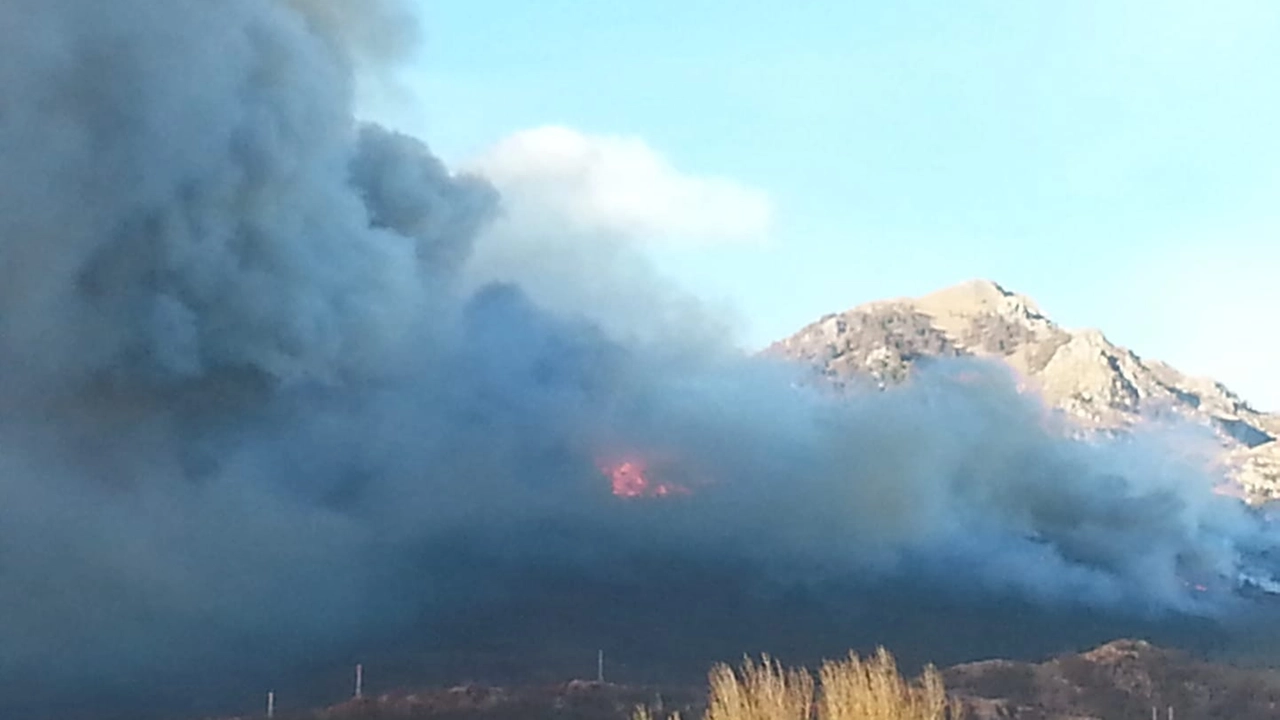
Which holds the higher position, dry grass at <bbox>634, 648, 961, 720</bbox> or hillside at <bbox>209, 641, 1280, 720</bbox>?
hillside at <bbox>209, 641, 1280, 720</bbox>

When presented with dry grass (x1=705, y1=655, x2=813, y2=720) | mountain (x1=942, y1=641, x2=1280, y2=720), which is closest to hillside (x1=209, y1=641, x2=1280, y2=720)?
mountain (x1=942, y1=641, x2=1280, y2=720)

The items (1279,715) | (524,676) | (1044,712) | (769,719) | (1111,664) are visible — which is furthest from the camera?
(524,676)

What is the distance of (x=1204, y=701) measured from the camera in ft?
362

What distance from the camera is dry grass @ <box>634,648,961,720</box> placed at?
127 feet

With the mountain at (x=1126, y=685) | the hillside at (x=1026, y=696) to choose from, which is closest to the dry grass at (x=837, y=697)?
the hillside at (x=1026, y=696)

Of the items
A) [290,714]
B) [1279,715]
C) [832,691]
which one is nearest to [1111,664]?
[1279,715]

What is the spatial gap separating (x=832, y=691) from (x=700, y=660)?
496ft

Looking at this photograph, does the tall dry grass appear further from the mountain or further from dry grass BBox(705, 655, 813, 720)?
the mountain

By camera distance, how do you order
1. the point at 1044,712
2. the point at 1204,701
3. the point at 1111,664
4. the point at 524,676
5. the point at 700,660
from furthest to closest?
the point at 700,660
the point at 524,676
the point at 1111,664
the point at 1204,701
the point at 1044,712

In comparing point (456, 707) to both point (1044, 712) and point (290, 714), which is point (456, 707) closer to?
point (290, 714)

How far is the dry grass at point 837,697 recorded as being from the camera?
38844 mm

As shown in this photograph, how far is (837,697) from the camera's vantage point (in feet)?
130

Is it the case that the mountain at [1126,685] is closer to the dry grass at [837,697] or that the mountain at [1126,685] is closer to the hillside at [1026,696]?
the hillside at [1026,696]

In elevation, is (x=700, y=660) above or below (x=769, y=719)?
above
